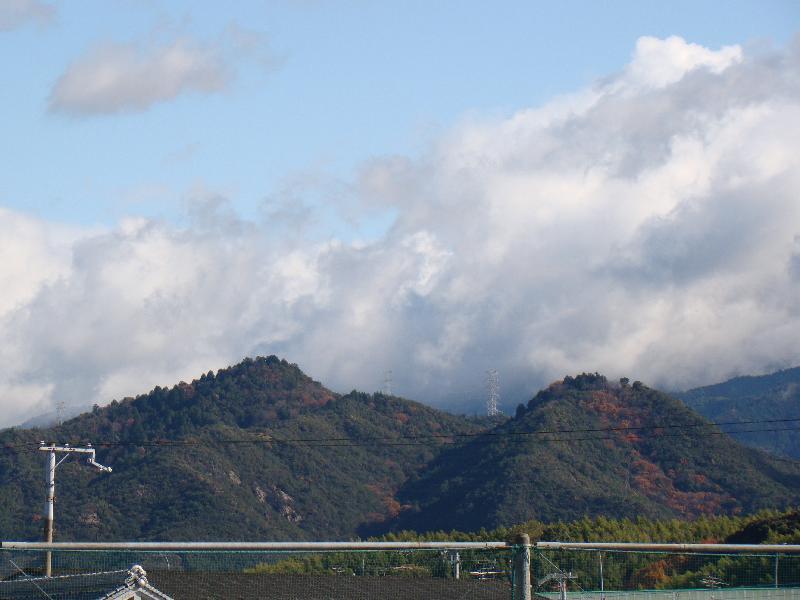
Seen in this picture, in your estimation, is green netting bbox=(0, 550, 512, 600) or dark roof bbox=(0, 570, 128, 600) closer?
dark roof bbox=(0, 570, 128, 600)

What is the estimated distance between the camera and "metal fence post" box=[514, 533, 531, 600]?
40.8 ft

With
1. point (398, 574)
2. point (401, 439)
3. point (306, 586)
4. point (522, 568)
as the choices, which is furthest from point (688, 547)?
point (401, 439)

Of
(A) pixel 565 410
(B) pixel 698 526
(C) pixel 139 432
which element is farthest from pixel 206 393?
(B) pixel 698 526

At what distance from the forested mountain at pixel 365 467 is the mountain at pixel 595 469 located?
0.87 ft

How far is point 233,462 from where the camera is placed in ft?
426

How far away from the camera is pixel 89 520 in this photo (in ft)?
369

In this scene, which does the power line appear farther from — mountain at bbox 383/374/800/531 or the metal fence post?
the metal fence post

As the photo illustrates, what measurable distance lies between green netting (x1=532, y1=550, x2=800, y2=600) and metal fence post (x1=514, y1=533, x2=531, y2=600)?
350 cm

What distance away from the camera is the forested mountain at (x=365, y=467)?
115 metres

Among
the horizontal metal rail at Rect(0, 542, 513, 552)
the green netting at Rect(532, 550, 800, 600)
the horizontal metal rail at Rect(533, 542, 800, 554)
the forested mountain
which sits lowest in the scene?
the green netting at Rect(532, 550, 800, 600)

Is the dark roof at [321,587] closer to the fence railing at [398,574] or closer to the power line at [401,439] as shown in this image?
the fence railing at [398,574]

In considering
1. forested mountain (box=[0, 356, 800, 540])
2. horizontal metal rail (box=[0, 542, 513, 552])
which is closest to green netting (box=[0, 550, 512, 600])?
horizontal metal rail (box=[0, 542, 513, 552])

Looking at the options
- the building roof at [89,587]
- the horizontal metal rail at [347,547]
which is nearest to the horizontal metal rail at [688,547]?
the horizontal metal rail at [347,547]

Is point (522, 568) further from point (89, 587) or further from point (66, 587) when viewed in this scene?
point (66, 587)
